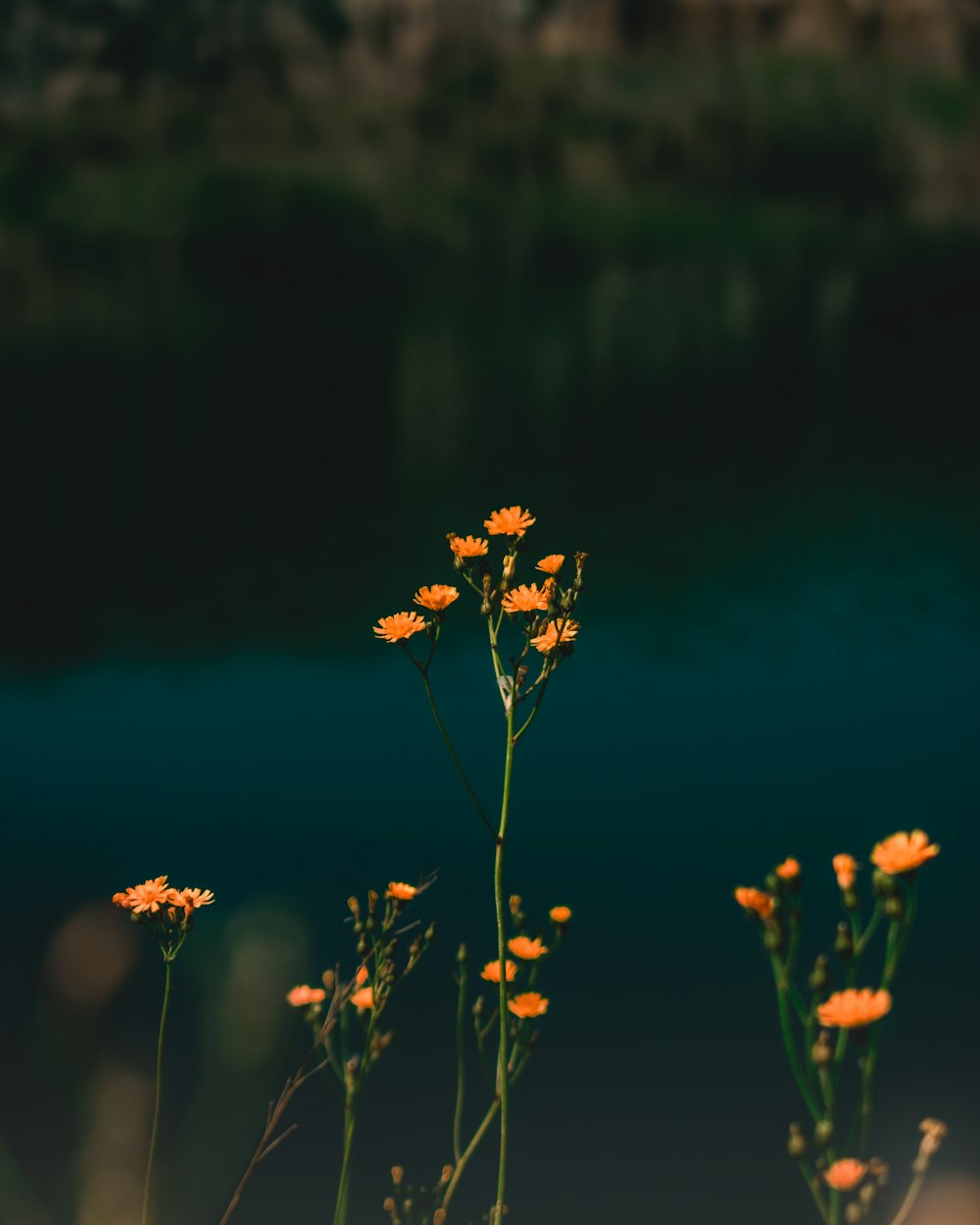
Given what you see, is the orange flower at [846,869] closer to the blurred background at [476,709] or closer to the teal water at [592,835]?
the blurred background at [476,709]

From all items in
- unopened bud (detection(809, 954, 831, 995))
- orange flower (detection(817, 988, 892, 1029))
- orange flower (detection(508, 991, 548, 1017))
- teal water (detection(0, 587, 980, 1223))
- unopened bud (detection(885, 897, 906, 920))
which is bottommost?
orange flower (detection(817, 988, 892, 1029))

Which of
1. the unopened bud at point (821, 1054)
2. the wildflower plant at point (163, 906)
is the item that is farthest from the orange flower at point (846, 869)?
the wildflower plant at point (163, 906)

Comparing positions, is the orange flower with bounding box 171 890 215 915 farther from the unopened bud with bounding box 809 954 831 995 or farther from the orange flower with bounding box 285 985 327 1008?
the unopened bud with bounding box 809 954 831 995

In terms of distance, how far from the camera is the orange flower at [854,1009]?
178 cm

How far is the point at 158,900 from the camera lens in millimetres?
2430

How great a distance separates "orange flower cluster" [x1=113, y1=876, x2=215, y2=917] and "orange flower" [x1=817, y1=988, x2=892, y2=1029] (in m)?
1.11

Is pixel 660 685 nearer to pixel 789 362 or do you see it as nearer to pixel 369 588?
pixel 369 588

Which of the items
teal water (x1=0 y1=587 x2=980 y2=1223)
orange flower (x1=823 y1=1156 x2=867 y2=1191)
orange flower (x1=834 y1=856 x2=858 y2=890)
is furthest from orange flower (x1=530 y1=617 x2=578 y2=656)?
teal water (x1=0 y1=587 x2=980 y2=1223)

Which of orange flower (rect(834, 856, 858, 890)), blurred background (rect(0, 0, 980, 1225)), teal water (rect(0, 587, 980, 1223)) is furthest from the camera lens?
teal water (rect(0, 587, 980, 1223))

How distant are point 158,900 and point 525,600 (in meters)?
0.90

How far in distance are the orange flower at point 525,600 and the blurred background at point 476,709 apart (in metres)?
0.79

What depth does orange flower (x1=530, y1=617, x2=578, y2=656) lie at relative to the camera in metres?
2.45

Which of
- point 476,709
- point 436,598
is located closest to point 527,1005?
point 436,598

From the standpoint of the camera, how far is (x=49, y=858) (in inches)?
477
